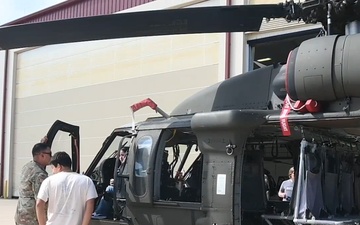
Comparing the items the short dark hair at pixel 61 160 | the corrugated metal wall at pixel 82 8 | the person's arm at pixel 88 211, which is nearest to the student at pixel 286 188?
the person's arm at pixel 88 211

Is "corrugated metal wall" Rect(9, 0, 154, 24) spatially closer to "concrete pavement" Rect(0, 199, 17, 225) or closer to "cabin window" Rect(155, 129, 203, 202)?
"concrete pavement" Rect(0, 199, 17, 225)

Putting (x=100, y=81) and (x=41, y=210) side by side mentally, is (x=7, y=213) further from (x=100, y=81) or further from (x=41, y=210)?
(x=41, y=210)

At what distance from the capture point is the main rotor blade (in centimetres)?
454

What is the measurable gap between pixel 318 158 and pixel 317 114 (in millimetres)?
516

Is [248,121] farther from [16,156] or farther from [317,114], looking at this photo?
[16,156]

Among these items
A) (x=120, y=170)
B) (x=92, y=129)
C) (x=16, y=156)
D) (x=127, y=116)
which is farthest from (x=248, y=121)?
(x=16, y=156)

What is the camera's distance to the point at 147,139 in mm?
4965

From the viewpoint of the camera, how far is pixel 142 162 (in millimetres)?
4938

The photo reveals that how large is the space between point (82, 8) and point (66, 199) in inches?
514

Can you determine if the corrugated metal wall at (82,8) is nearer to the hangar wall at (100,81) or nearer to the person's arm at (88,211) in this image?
the hangar wall at (100,81)

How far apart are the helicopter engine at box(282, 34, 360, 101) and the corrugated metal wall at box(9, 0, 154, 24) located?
36.4ft

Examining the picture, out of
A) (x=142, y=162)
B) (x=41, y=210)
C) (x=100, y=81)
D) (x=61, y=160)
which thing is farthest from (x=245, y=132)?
(x=100, y=81)

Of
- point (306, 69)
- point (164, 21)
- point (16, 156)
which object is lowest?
point (16, 156)

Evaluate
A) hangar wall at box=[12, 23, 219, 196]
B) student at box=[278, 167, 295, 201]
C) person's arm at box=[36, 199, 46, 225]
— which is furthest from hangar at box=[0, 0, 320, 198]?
person's arm at box=[36, 199, 46, 225]
